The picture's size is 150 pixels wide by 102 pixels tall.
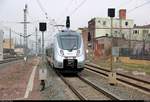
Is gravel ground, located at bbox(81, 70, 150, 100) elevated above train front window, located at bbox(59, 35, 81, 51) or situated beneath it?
situated beneath

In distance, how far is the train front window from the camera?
2870cm

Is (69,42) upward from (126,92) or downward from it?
upward

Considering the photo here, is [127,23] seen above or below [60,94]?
above

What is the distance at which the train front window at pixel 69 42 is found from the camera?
1130 inches

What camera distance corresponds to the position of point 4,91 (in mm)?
18797

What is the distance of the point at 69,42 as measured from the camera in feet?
95.1

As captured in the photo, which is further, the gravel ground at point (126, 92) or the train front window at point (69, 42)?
the train front window at point (69, 42)

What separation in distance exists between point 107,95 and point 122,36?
73.3m

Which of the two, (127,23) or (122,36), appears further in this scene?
(127,23)

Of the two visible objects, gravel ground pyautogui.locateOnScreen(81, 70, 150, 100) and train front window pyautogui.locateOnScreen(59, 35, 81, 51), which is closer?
gravel ground pyautogui.locateOnScreen(81, 70, 150, 100)

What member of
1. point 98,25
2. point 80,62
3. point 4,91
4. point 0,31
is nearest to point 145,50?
point 0,31

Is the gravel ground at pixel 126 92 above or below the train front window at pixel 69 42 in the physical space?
below

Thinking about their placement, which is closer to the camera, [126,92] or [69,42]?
[126,92]

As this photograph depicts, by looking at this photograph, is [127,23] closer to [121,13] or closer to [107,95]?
[121,13]
